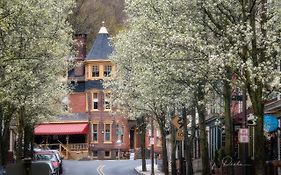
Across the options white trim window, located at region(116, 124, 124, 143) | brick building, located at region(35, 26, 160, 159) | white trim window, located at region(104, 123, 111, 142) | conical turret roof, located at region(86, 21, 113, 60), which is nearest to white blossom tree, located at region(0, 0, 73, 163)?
brick building, located at region(35, 26, 160, 159)

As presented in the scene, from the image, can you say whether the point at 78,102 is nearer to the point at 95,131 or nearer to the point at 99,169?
the point at 95,131

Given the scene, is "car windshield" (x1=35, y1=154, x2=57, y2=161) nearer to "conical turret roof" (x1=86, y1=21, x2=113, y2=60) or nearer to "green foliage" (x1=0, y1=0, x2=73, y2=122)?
"green foliage" (x1=0, y1=0, x2=73, y2=122)

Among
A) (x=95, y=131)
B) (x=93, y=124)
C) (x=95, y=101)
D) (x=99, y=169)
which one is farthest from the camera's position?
(x=95, y=101)

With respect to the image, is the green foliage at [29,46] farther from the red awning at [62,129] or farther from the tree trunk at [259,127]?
the red awning at [62,129]

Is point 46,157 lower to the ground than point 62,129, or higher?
lower

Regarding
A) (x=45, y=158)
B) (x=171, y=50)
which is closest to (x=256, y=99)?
(x=171, y=50)

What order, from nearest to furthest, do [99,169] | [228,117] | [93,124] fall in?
[228,117], [99,169], [93,124]

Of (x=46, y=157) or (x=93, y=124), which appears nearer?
(x=46, y=157)

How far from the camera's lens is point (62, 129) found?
80.5 m

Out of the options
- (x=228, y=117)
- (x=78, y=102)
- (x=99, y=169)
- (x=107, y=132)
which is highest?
(x=78, y=102)

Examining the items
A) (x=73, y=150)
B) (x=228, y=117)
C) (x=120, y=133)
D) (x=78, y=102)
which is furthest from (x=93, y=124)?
(x=228, y=117)

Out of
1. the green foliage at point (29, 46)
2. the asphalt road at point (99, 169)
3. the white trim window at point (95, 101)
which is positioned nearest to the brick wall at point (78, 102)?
the white trim window at point (95, 101)

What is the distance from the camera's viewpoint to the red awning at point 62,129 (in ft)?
261

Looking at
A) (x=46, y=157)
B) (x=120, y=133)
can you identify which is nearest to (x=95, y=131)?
(x=120, y=133)
